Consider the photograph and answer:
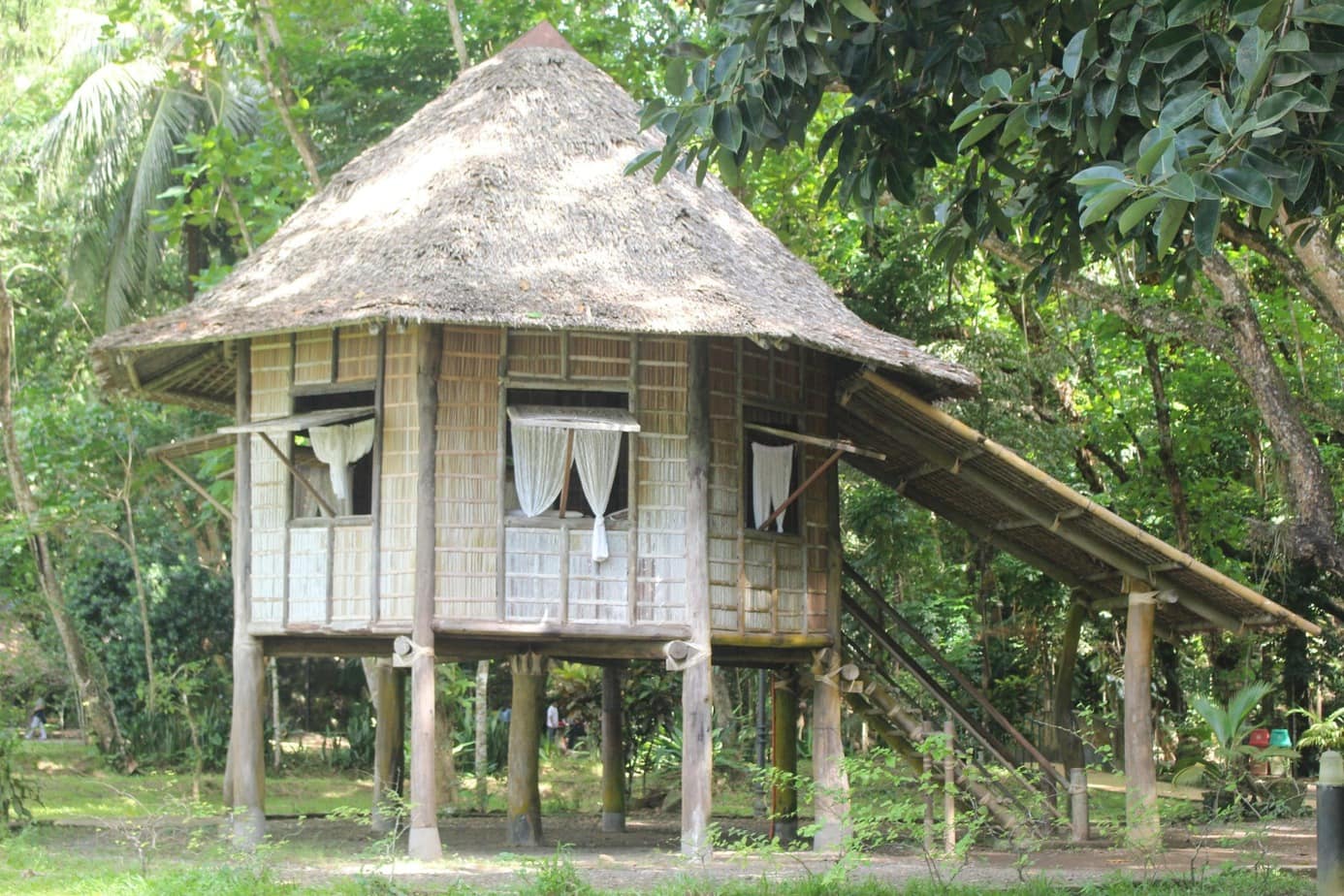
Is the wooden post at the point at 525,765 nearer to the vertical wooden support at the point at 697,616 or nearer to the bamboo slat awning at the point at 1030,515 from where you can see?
the vertical wooden support at the point at 697,616

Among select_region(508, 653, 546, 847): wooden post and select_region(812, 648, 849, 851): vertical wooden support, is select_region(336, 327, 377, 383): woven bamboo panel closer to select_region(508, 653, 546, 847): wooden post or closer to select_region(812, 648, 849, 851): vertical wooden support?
select_region(508, 653, 546, 847): wooden post

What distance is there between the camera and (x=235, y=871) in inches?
Result: 396

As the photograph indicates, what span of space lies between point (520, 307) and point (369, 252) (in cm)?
186

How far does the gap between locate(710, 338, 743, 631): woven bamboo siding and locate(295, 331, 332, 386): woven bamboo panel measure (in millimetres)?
3222

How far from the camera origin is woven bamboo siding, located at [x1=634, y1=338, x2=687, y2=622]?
12.2 m

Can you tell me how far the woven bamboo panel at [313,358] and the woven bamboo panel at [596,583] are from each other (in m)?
2.60

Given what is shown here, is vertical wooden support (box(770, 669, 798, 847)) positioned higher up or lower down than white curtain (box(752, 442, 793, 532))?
lower down

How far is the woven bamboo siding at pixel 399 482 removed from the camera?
1200 centimetres

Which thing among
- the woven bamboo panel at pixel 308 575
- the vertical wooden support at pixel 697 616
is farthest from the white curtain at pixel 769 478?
the woven bamboo panel at pixel 308 575

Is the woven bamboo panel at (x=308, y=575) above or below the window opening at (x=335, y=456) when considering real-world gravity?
below

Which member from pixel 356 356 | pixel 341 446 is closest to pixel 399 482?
pixel 341 446

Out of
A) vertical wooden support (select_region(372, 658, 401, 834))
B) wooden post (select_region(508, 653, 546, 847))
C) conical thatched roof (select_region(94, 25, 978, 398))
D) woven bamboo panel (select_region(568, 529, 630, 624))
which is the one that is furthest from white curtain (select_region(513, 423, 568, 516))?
vertical wooden support (select_region(372, 658, 401, 834))

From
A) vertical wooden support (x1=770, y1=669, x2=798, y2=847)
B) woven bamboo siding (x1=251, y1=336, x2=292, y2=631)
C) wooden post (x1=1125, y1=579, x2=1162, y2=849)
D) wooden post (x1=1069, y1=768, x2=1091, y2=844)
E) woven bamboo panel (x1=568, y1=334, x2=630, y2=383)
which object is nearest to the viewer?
woven bamboo panel (x1=568, y1=334, x2=630, y2=383)

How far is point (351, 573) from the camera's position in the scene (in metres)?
12.3
